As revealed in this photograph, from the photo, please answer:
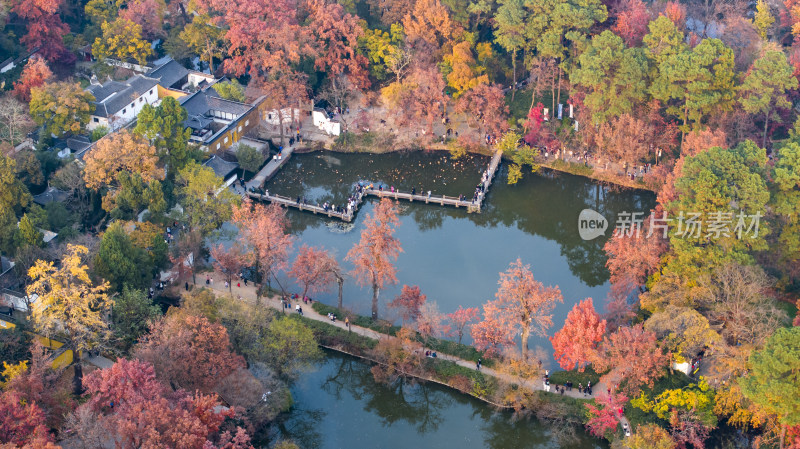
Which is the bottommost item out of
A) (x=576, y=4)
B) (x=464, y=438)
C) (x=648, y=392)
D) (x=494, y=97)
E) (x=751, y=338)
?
(x=464, y=438)

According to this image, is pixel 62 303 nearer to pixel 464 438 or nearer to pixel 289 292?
pixel 289 292

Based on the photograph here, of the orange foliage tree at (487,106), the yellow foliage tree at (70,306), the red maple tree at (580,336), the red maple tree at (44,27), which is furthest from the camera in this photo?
the red maple tree at (44,27)

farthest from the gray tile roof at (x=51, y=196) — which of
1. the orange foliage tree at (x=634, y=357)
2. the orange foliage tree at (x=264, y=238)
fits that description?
the orange foliage tree at (x=634, y=357)

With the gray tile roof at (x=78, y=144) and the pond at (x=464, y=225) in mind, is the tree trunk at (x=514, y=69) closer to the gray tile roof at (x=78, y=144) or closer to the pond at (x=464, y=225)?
the pond at (x=464, y=225)

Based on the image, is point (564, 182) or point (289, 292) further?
point (564, 182)

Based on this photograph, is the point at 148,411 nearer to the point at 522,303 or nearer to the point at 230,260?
the point at 230,260

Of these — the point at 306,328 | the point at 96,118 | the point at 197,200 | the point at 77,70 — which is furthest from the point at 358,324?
the point at 77,70
